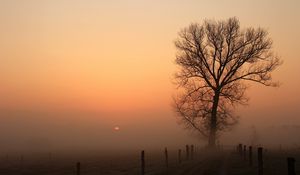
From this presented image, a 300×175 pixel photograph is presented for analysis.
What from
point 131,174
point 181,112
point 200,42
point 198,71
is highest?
point 200,42

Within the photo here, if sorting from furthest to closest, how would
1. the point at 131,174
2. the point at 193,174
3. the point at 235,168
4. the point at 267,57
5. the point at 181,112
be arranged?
1. the point at 181,112
2. the point at 267,57
3. the point at 131,174
4. the point at 235,168
5. the point at 193,174

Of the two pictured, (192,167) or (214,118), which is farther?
(214,118)

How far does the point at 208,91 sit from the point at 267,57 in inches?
302

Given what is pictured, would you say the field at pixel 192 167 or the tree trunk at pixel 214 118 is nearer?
the field at pixel 192 167

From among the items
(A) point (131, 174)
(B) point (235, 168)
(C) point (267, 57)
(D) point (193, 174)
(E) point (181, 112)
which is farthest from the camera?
(E) point (181, 112)

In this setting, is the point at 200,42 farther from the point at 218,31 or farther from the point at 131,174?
the point at 131,174

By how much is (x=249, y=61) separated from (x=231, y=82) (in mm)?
3178

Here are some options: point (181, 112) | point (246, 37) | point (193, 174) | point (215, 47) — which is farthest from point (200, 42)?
point (193, 174)

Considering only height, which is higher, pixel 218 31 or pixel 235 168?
pixel 218 31

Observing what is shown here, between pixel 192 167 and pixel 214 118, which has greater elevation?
pixel 214 118

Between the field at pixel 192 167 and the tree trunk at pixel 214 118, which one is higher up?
the tree trunk at pixel 214 118

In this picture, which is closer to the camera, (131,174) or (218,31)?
(131,174)

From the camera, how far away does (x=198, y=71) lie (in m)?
50.2

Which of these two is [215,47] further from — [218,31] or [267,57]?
[267,57]
